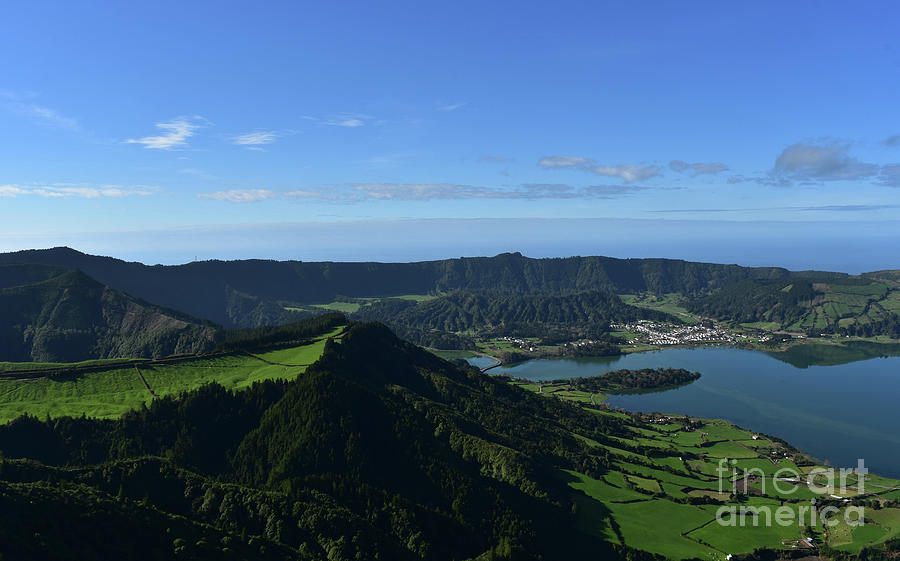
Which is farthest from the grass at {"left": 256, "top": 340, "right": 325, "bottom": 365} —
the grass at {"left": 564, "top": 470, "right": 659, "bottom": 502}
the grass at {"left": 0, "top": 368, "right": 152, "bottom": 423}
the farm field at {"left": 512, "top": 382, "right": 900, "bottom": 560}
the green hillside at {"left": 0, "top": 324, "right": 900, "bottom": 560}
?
the grass at {"left": 564, "top": 470, "right": 659, "bottom": 502}

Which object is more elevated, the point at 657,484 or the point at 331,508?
the point at 331,508

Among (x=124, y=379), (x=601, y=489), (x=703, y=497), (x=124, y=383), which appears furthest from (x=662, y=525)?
(x=124, y=379)

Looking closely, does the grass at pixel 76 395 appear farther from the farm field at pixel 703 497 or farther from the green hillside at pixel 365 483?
the farm field at pixel 703 497

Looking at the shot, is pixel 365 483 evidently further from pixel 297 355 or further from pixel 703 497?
pixel 703 497

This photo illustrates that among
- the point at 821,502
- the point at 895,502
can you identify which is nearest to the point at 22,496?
the point at 821,502

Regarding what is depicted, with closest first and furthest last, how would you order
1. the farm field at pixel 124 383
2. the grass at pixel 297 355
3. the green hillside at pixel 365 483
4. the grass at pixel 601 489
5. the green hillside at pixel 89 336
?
the green hillside at pixel 365 483, the farm field at pixel 124 383, the grass at pixel 601 489, the grass at pixel 297 355, the green hillside at pixel 89 336

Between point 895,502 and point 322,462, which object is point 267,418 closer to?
point 322,462

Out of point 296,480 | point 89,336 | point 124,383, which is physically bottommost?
point 296,480

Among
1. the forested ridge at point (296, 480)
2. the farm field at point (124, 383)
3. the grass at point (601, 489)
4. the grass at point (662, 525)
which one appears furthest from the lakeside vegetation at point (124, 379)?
the grass at point (662, 525)
